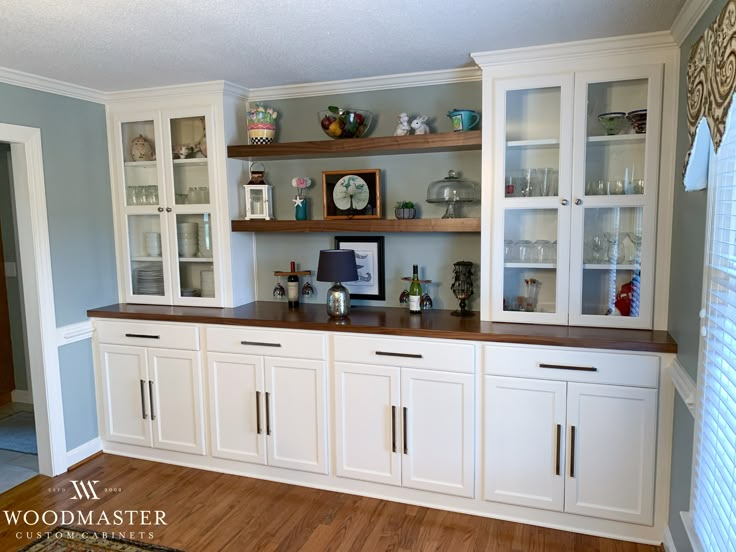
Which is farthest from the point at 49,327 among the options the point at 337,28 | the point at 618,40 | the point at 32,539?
the point at 618,40

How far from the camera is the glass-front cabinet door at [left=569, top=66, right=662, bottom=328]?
97.1 inches

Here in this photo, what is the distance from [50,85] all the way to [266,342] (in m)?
1.92

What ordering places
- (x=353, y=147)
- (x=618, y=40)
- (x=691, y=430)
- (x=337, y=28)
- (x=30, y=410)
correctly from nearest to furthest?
(x=691, y=430) → (x=337, y=28) → (x=618, y=40) → (x=353, y=147) → (x=30, y=410)

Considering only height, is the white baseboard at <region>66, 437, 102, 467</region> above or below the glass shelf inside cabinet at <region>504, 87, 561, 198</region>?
below

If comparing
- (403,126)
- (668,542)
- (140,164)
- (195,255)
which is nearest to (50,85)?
(140,164)

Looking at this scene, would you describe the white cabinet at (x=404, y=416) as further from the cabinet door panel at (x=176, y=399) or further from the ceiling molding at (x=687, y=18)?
the ceiling molding at (x=687, y=18)

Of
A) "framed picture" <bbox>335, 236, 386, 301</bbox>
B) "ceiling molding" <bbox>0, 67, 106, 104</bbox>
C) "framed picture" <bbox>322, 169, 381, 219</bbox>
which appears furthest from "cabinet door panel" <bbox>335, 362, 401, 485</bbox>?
"ceiling molding" <bbox>0, 67, 106, 104</bbox>

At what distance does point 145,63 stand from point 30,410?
→ 3019 mm

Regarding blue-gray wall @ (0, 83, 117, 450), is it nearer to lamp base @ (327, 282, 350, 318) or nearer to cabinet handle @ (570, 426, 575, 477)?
lamp base @ (327, 282, 350, 318)

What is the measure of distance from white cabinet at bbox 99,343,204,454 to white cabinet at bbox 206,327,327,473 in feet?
0.45

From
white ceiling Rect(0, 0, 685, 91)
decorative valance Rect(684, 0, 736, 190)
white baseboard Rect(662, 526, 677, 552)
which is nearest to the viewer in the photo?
decorative valance Rect(684, 0, 736, 190)

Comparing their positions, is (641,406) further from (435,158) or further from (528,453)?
(435,158)

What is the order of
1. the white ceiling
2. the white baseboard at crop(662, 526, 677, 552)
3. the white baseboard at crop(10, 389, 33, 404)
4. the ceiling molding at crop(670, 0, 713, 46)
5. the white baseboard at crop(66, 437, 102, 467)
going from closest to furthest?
the ceiling molding at crop(670, 0, 713, 46) → the white ceiling → the white baseboard at crop(662, 526, 677, 552) → the white baseboard at crop(66, 437, 102, 467) → the white baseboard at crop(10, 389, 33, 404)

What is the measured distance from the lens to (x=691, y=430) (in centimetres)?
197
